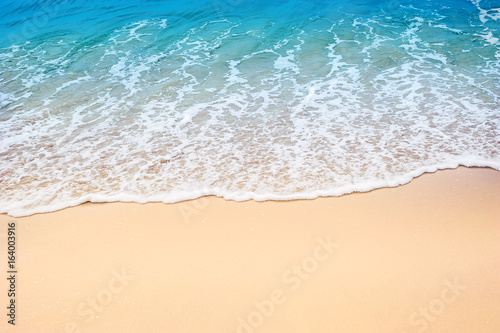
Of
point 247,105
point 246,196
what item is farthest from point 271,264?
point 247,105

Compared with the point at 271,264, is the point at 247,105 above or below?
below

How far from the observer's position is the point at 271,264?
3.94 meters

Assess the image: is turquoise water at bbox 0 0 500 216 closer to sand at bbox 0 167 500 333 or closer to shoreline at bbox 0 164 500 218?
shoreline at bbox 0 164 500 218

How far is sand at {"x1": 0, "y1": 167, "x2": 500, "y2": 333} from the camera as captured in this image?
11.0 feet

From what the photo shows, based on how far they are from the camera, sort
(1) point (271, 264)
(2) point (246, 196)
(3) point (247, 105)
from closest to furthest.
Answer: (1) point (271, 264), (2) point (246, 196), (3) point (247, 105)

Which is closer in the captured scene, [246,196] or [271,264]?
[271,264]

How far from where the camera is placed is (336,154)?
19.3 feet

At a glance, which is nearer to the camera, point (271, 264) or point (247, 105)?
point (271, 264)

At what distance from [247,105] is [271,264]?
15.0ft

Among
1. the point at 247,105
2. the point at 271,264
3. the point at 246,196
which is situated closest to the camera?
the point at 271,264

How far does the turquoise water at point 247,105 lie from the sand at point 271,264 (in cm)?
48

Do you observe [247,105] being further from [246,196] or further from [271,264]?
[271,264]

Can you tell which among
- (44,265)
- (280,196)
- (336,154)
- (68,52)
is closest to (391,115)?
(336,154)

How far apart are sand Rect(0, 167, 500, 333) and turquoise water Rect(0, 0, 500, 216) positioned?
476mm
